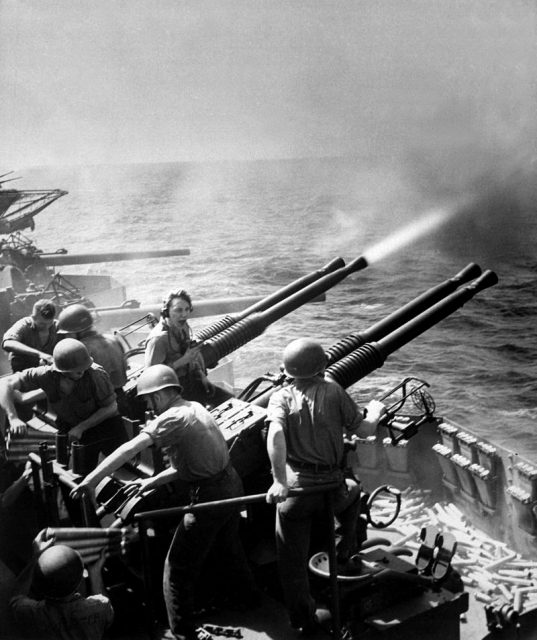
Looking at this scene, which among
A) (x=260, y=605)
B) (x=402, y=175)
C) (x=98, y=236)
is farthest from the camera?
(x=98, y=236)

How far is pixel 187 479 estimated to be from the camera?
415 centimetres

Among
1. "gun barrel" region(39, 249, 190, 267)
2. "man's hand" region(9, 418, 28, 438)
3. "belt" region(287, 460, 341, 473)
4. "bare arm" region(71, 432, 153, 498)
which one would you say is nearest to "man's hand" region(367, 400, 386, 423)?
"belt" region(287, 460, 341, 473)

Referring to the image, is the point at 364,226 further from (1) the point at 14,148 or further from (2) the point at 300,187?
(2) the point at 300,187

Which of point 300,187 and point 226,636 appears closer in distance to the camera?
point 226,636

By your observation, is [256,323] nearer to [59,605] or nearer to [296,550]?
[296,550]

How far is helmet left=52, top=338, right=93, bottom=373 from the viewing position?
5043 mm

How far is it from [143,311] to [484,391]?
9.36 m

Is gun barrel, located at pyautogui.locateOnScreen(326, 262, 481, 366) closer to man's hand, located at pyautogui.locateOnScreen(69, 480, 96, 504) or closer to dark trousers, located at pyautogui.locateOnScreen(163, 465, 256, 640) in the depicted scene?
dark trousers, located at pyautogui.locateOnScreen(163, 465, 256, 640)

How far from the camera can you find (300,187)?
90938 mm

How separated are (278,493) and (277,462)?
191 millimetres

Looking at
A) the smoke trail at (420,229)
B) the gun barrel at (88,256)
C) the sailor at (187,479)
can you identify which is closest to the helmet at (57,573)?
the sailor at (187,479)

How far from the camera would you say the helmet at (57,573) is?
3396 mm

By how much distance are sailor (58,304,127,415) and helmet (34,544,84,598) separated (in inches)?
107

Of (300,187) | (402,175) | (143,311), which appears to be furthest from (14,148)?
(300,187)
